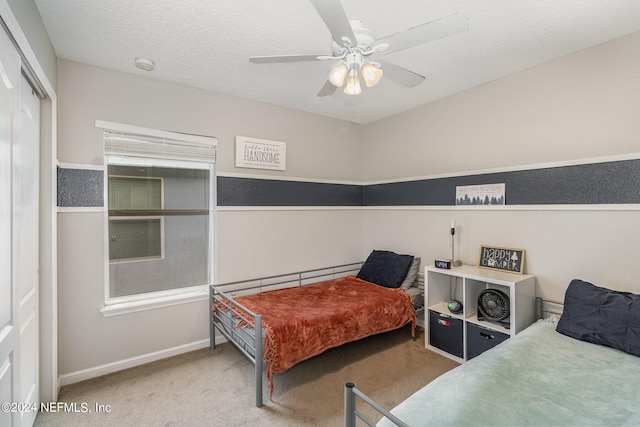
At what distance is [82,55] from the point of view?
2330mm

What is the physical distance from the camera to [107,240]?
8.50ft

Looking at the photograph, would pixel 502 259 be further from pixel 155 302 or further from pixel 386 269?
pixel 155 302

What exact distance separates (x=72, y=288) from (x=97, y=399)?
87 cm

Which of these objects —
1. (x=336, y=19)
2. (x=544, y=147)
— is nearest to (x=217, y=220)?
(x=336, y=19)

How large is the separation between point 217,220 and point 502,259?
9.00ft

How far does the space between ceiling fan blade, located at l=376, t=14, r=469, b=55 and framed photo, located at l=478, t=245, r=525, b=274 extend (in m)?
2.03

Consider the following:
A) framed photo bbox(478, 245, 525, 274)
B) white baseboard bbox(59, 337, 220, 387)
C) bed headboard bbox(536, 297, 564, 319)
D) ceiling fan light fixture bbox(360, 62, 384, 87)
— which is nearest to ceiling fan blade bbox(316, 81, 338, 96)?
ceiling fan light fixture bbox(360, 62, 384, 87)

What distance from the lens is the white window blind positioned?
2.57m

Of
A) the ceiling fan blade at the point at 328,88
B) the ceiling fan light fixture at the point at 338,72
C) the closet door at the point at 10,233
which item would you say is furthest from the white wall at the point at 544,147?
the closet door at the point at 10,233

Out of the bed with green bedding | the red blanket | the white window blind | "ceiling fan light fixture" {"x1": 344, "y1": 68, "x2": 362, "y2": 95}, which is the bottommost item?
the red blanket

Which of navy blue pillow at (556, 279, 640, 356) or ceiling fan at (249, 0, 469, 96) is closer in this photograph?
ceiling fan at (249, 0, 469, 96)

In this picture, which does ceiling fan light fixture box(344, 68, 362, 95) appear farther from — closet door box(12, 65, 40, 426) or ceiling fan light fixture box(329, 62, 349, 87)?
closet door box(12, 65, 40, 426)

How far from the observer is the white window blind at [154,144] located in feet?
8.43

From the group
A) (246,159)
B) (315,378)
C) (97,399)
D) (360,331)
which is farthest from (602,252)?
(97,399)
